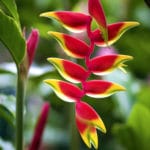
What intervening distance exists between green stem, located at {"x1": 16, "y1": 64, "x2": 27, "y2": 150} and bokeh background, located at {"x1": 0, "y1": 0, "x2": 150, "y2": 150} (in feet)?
0.77

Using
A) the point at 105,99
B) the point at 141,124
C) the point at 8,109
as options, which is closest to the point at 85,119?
the point at 8,109

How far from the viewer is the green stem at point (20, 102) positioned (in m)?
0.65

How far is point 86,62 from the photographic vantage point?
0.56 m

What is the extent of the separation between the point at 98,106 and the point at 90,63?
2.59 ft

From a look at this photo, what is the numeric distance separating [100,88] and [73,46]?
0.05m

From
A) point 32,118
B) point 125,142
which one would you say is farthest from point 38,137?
point 32,118

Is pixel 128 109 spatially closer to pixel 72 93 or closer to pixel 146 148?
pixel 146 148

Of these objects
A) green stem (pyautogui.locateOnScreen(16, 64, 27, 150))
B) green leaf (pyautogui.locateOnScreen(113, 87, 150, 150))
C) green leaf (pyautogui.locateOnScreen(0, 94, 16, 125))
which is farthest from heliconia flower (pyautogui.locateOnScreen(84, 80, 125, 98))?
green leaf (pyautogui.locateOnScreen(113, 87, 150, 150))

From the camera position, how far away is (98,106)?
135cm

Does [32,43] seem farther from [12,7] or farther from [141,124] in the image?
[141,124]

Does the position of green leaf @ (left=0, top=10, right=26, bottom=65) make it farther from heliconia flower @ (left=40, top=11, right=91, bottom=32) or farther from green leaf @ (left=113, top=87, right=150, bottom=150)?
green leaf @ (left=113, top=87, right=150, bottom=150)

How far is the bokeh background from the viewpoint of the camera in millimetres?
1018

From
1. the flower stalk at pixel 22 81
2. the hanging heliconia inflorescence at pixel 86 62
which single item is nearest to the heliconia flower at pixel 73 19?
the hanging heliconia inflorescence at pixel 86 62

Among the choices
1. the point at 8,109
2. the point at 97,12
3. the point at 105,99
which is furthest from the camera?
the point at 105,99
